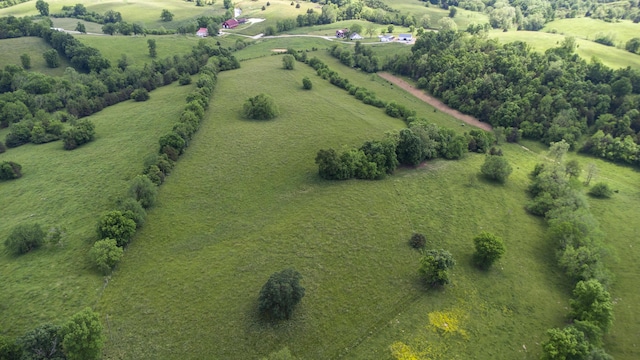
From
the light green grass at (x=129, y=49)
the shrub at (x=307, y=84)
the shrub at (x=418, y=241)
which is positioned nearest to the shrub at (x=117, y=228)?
the shrub at (x=418, y=241)

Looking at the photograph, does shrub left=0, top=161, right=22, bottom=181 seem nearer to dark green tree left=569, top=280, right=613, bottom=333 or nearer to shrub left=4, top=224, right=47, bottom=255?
shrub left=4, top=224, right=47, bottom=255

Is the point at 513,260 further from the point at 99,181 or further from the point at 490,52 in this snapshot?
the point at 490,52

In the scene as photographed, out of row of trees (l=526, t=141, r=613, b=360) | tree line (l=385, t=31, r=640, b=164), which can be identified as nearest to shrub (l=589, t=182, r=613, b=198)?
row of trees (l=526, t=141, r=613, b=360)

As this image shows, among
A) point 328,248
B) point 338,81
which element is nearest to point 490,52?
point 338,81

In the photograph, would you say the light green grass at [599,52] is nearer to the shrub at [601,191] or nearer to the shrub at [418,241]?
the shrub at [601,191]

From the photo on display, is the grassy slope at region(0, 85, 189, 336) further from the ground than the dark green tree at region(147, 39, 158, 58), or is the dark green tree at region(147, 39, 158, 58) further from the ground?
the dark green tree at region(147, 39, 158, 58)

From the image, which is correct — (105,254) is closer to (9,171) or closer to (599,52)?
(9,171)

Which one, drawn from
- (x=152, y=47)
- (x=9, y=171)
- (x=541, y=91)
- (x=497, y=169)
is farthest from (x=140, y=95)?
(x=541, y=91)
